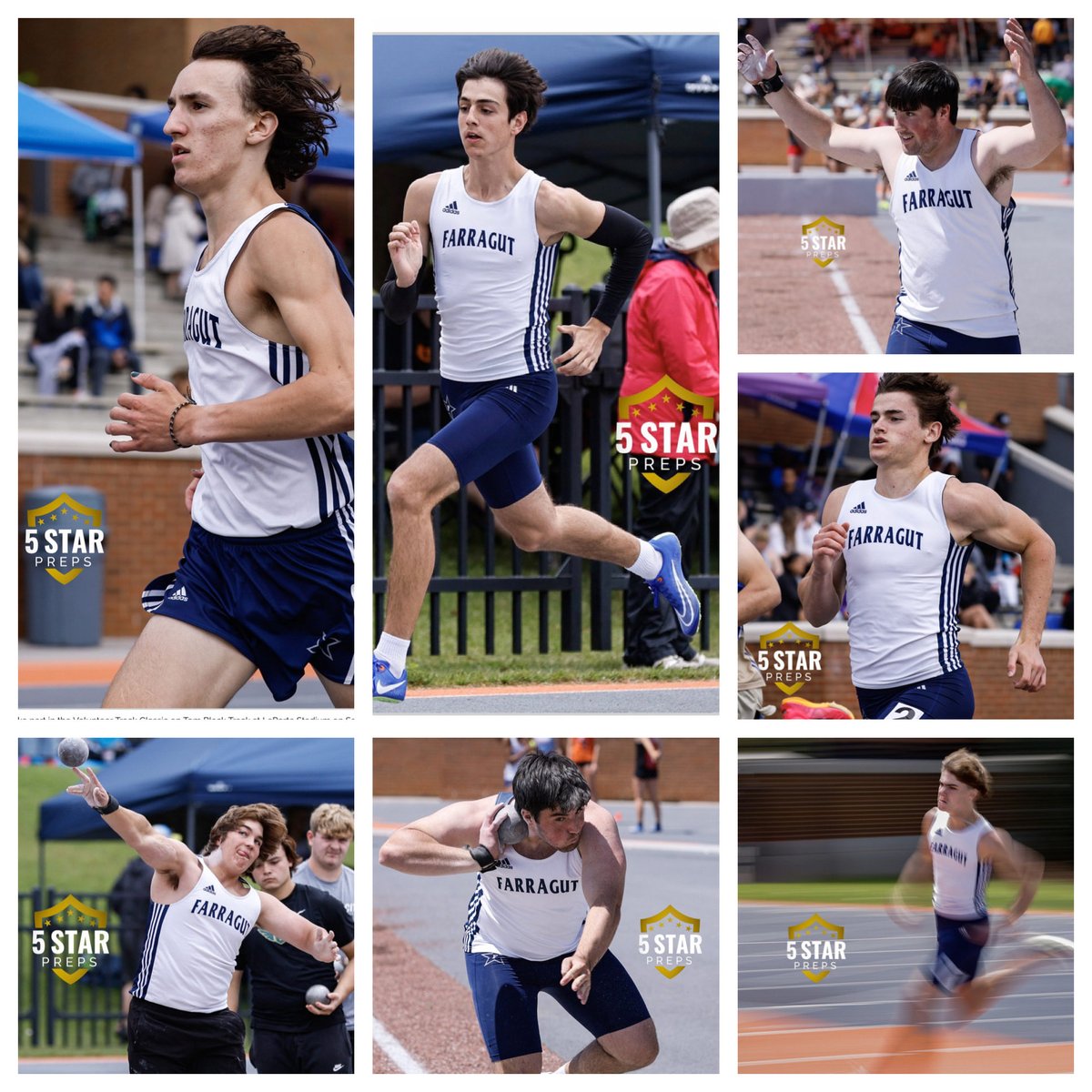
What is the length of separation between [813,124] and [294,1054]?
3262 millimetres

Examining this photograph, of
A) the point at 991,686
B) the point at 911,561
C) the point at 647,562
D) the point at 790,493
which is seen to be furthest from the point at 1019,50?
the point at 790,493

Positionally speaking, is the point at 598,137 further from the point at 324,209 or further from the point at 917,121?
the point at 324,209

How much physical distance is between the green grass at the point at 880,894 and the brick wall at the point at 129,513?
229cm

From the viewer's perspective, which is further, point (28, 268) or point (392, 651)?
point (28, 268)

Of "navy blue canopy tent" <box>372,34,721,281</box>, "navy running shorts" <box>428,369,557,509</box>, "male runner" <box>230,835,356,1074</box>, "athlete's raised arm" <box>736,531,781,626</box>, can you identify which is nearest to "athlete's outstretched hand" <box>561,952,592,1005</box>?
"male runner" <box>230,835,356,1074</box>

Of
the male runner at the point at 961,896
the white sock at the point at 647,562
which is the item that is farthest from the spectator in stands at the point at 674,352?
the male runner at the point at 961,896

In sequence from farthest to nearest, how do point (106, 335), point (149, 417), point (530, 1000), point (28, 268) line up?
1. point (28, 268)
2. point (106, 335)
3. point (530, 1000)
4. point (149, 417)

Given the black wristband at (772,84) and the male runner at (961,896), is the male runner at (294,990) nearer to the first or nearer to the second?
the male runner at (961,896)

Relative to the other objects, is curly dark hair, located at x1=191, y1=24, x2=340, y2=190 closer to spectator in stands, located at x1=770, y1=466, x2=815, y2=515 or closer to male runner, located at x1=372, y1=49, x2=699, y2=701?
male runner, located at x1=372, y1=49, x2=699, y2=701

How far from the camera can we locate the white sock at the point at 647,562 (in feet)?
14.7

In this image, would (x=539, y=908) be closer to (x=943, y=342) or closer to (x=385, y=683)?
(x=385, y=683)

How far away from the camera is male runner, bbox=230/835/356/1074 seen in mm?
4254

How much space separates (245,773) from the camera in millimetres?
4492
